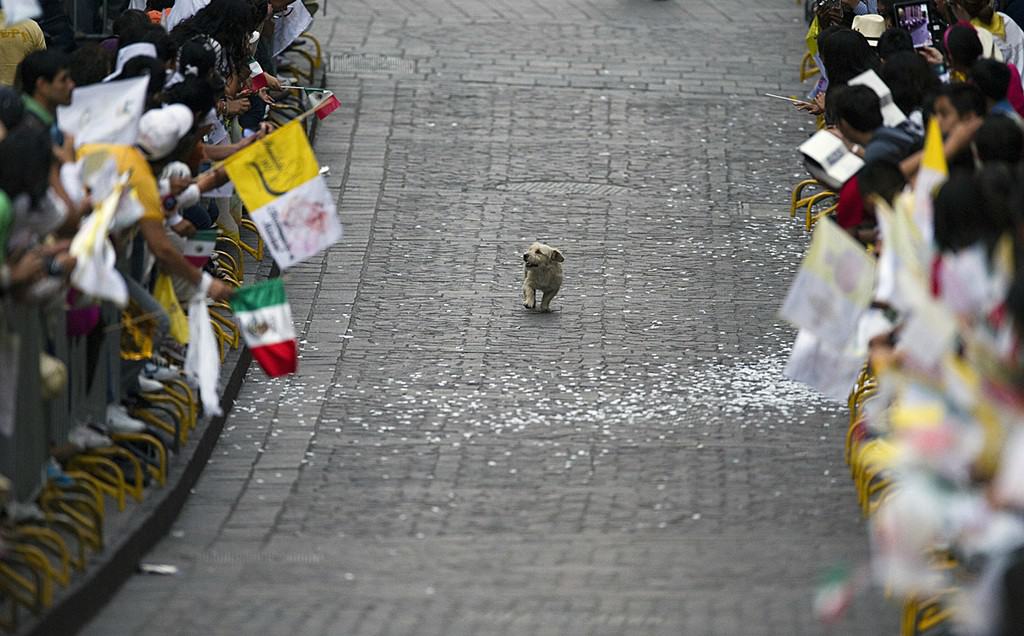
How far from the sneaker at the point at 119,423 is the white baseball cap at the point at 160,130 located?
1.32 metres

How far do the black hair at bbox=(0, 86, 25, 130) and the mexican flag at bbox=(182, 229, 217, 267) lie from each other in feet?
6.00

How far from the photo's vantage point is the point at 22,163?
26.5 feet

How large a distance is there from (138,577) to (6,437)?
49.3 inches

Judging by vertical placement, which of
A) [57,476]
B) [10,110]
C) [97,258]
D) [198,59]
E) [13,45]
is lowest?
[13,45]

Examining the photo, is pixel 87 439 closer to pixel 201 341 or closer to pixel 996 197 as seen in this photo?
pixel 201 341

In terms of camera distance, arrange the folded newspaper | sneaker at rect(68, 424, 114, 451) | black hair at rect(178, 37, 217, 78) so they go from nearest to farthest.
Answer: sneaker at rect(68, 424, 114, 451)
the folded newspaper
black hair at rect(178, 37, 217, 78)

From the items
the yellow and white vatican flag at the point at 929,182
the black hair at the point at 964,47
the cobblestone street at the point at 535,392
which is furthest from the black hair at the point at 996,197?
the black hair at the point at 964,47

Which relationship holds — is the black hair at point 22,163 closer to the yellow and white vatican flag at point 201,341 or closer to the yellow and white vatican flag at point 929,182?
the yellow and white vatican flag at point 201,341

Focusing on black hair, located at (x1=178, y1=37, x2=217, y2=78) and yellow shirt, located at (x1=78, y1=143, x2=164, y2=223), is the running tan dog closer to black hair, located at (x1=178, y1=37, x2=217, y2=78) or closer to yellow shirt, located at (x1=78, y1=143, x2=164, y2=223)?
black hair, located at (x1=178, y1=37, x2=217, y2=78)

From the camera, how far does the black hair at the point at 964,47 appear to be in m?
11.7

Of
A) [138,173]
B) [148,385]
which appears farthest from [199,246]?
[138,173]

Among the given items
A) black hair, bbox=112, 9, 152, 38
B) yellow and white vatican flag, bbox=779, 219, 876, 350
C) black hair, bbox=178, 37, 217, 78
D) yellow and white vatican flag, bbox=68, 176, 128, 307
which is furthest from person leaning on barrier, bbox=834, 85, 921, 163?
black hair, bbox=112, 9, 152, 38

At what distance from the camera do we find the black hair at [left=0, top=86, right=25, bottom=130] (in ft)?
29.8

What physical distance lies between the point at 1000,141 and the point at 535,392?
385cm
